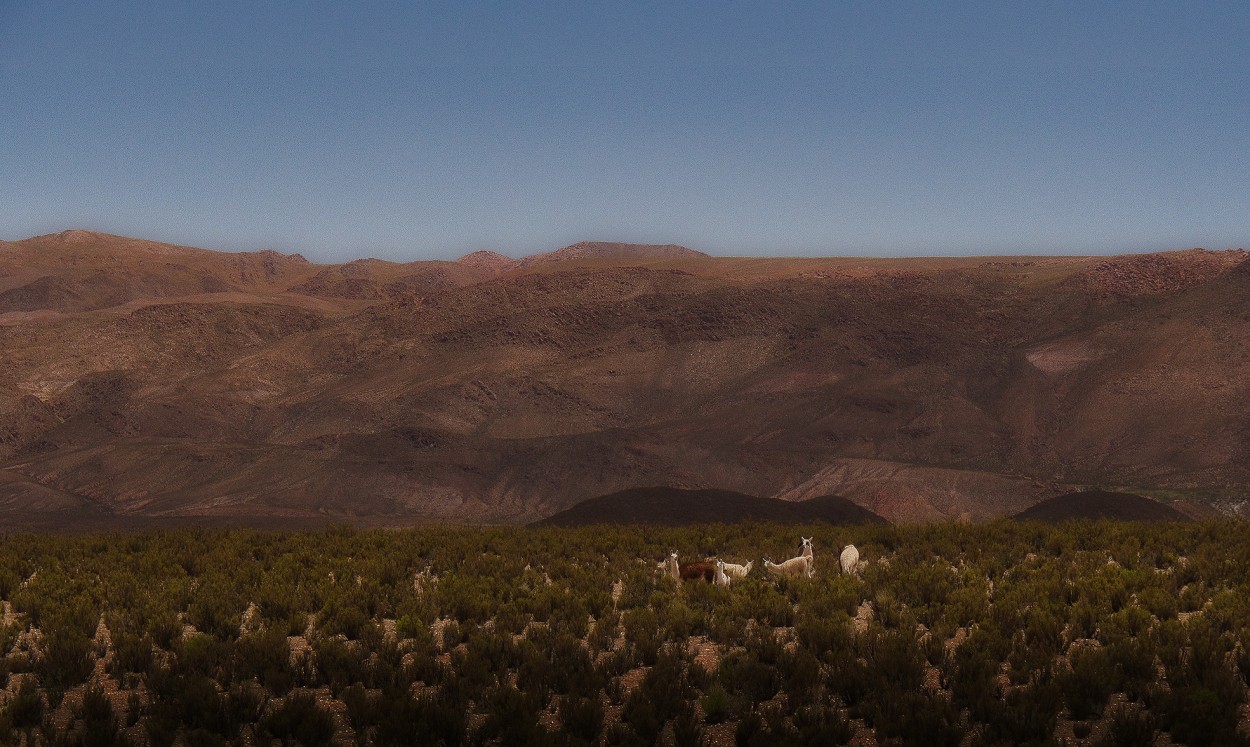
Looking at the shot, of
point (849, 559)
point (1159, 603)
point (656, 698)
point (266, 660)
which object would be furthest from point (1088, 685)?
point (266, 660)

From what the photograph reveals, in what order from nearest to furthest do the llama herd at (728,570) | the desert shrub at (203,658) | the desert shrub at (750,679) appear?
the desert shrub at (750,679), the desert shrub at (203,658), the llama herd at (728,570)

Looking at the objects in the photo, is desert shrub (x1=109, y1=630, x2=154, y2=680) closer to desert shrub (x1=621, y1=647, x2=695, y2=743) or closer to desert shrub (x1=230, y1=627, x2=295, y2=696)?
desert shrub (x1=230, y1=627, x2=295, y2=696)

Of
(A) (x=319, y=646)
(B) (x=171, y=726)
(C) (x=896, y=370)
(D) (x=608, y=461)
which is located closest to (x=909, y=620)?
(A) (x=319, y=646)

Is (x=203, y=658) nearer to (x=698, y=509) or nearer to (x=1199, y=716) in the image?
(x=1199, y=716)

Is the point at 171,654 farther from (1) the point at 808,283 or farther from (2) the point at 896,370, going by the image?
(1) the point at 808,283

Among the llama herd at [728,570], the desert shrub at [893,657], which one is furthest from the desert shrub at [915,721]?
the llama herd at [728,570]

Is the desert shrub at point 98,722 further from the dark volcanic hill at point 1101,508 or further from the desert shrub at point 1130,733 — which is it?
the dark volcanic hill at point 1101,508
